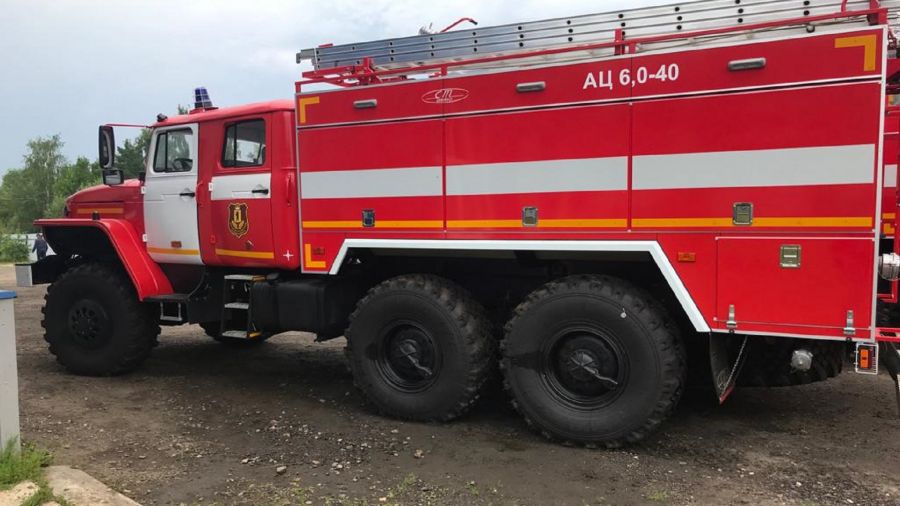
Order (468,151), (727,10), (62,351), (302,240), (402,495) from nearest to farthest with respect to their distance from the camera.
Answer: (402,495), (727,10), (468,151), (302,240), (62,351)

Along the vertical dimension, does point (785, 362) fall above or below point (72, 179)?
below

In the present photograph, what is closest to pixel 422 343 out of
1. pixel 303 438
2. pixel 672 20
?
pixel 303 438

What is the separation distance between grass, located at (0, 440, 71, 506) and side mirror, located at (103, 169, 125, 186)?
10.2 feet

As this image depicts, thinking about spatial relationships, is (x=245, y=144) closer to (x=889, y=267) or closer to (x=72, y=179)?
(x=889, y=267)

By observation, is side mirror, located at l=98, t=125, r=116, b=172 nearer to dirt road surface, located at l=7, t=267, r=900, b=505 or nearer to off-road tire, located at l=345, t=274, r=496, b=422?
→ dirt road surface, located at l=7, t=267, r=900, b=505

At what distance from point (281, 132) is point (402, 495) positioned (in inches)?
128

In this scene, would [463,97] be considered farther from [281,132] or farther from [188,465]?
[188,465]

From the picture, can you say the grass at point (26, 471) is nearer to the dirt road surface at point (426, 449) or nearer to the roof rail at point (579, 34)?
the dirt road surface at point (426, 449)

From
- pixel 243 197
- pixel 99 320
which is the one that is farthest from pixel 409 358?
pixel 99 320

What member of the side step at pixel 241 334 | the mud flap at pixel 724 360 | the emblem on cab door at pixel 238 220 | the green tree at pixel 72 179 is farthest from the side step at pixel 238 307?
the green tree at pixel 72 179

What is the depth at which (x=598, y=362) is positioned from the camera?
4.40 meters

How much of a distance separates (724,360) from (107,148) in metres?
5.81

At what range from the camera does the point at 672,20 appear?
14.0ft

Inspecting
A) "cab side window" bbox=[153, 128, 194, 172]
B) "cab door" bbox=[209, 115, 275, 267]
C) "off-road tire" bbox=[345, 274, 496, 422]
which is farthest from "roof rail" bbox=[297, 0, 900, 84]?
"off-road tire" bbox=[345, 274, 496, 422]
